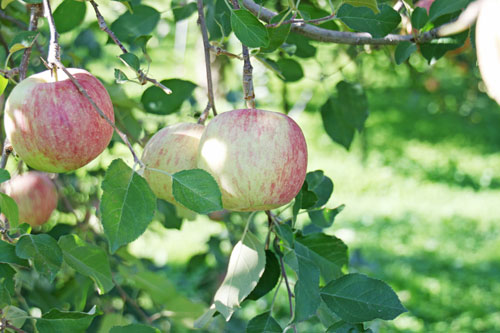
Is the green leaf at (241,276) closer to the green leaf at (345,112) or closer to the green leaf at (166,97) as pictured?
the green leaf at (166,97)

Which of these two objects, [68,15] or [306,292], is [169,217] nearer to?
[68,15]

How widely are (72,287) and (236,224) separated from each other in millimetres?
689

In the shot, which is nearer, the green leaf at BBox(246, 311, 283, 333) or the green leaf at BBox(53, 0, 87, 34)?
the green leaf at BBox(246, 311, 283, 333)

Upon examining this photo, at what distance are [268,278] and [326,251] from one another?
0.10 meters

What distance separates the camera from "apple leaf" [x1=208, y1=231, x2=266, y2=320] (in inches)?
31.9

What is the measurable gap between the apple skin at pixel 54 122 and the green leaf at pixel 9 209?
0.08 meters

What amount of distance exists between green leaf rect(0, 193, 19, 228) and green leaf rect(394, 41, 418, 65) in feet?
2.01

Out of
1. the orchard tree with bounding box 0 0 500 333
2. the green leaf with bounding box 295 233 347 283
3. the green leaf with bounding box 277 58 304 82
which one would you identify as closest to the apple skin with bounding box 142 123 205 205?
the orchard tree with bounding box 0 0 500 333

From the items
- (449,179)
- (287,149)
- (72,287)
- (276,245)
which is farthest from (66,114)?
(449,179)

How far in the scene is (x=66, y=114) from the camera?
29.7 inches

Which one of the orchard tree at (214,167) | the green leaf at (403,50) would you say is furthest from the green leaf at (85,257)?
the green leaf at (403,50)

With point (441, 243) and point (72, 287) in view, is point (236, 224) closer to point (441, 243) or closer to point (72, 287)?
point (72, 287)

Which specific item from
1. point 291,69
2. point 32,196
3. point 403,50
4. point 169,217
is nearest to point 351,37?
point 403,50

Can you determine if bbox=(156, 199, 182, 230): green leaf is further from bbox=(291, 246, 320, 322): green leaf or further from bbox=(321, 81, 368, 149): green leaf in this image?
bbox=(291, 246, 320, 322): green leaf
